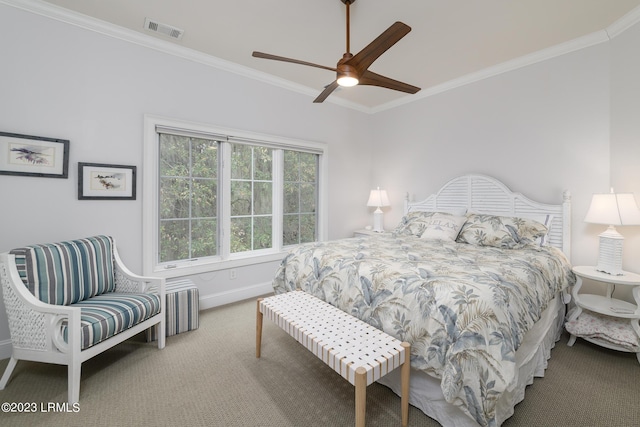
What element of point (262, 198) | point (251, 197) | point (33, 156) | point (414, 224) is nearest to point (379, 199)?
point (414, 224)

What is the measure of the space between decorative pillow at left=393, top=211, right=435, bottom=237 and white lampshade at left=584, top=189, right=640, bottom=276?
1.41 meters

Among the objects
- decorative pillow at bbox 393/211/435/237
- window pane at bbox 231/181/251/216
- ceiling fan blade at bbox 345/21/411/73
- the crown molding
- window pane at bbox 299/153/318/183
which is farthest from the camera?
window pane at bbox 299/153/318/183

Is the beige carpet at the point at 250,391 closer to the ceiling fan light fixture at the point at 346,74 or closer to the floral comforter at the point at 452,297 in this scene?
the floral comforter at the point at 452,297

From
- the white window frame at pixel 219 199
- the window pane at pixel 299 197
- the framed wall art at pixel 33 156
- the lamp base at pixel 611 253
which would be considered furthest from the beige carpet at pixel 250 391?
the window pane at pixel 299 197

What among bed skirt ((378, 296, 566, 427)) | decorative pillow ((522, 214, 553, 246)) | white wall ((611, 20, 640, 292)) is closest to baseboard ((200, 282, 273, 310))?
bed skirt ((378, 296, 566, 427))

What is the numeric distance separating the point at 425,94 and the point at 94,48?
383 cm

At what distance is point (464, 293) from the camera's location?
1.46 metres

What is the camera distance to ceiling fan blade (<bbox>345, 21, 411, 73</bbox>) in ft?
5.37

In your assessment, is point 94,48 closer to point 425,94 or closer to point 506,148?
point 425,94

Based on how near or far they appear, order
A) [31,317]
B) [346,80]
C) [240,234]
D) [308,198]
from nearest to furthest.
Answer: [31,317], [346,80], [240,234], [308,198]

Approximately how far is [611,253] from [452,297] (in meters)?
1.92

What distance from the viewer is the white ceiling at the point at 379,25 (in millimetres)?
2230

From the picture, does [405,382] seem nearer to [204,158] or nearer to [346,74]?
[346,74]

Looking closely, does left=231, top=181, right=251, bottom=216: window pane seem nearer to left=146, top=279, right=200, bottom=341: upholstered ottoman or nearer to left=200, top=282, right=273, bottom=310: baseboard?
left=200, top=282, right=273, bottom=310: baseboard
